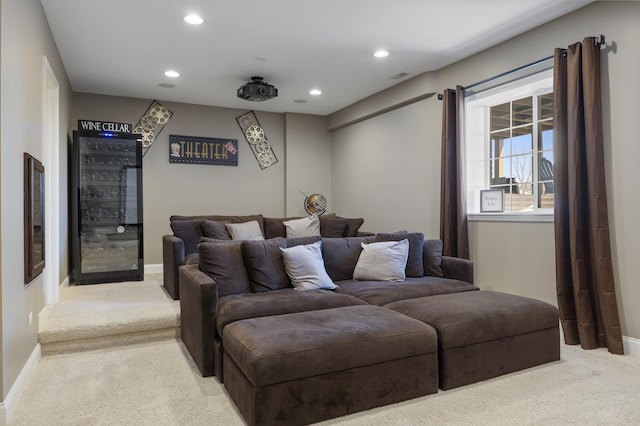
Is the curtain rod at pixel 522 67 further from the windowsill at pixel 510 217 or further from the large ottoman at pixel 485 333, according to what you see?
the large ottoman at pixel 485 333

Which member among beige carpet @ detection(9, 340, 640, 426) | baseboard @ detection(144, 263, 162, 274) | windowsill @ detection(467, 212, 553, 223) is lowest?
beige carpet @ detection(9, 340, 640, 426)

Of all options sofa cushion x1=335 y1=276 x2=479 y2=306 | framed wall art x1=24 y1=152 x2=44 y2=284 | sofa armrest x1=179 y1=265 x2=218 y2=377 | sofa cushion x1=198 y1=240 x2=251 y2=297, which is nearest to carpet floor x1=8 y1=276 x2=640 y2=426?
sofa armrest x1=179 y1=265 x2=218 y2=377

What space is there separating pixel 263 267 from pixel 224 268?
29cm

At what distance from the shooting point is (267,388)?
1979 mm

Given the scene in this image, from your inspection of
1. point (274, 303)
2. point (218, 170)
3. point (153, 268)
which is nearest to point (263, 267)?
point (274, 303)

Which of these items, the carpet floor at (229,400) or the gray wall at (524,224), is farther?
the gray wall at (524,224)

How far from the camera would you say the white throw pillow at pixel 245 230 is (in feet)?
15.6

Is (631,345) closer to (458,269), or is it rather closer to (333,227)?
(458,269)

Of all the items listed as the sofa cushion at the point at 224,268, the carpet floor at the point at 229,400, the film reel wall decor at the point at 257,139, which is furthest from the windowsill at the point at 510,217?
the film reel wall decor at the point at 257,139

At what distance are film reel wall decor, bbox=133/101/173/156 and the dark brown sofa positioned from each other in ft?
5.63

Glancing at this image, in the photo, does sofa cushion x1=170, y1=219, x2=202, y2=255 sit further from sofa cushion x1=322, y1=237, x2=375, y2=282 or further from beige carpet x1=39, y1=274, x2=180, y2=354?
sofa cushion x1=322, y1=237, x2=375, y2=282

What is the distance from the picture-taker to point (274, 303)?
2803mm

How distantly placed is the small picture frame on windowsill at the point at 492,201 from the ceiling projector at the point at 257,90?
8.71ft

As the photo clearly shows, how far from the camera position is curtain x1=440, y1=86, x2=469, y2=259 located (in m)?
A: 4.35
